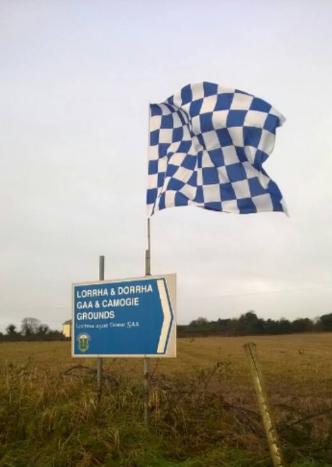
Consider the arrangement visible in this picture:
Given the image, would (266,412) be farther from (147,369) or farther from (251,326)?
(251,326)

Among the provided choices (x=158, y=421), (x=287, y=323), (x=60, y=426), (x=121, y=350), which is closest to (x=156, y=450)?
(x=158, y=421)

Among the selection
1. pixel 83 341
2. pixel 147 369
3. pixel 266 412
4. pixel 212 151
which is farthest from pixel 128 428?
pixel 212 151

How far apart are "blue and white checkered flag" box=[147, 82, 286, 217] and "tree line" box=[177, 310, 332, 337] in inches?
2407

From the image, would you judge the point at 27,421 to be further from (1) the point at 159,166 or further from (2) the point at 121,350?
(1) the point at 159,166

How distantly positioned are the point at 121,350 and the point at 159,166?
263 cm

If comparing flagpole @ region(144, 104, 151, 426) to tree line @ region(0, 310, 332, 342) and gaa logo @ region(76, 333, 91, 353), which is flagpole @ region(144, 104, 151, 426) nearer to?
gaa logo @ region(76, 333, 91, 353)

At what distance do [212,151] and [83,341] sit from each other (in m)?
3.09

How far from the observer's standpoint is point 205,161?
8117 mm

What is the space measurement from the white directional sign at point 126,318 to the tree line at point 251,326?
201 ft

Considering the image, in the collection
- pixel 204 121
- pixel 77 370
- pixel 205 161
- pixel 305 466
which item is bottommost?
pixel 305 466

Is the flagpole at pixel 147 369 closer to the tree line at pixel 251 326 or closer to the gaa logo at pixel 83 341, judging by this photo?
the gaa logo at pixel 83 341

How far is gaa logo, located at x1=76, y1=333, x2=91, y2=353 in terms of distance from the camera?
26.3 ft

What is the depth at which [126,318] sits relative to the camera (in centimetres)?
755

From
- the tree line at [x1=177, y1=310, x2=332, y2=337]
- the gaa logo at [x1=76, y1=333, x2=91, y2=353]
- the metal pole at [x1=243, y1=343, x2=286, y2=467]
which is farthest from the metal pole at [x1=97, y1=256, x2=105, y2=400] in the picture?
the tree line at [x1=177, y1=310, x2=332, y2=337]
